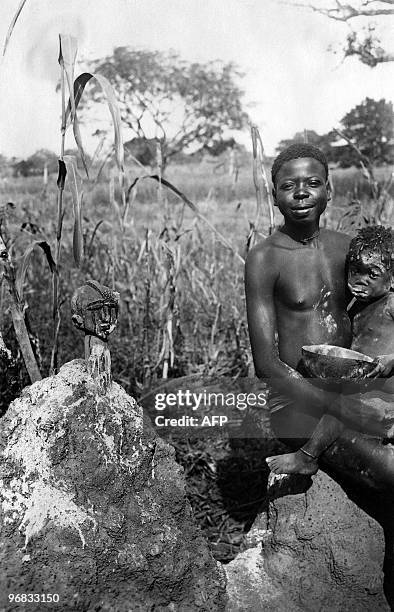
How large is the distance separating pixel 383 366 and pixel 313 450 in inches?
8.1

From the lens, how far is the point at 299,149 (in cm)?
134

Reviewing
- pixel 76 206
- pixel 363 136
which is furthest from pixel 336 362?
pixel 363 136

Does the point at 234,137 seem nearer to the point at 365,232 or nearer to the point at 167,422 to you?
the point at 167,422

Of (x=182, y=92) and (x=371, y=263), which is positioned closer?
(x=371, y=263)

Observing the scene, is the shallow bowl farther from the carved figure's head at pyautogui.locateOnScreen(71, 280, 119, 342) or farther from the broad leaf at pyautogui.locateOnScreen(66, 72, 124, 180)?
the broad leaf at pyautogui.locateOnScreen(66, 72, 124, 180)

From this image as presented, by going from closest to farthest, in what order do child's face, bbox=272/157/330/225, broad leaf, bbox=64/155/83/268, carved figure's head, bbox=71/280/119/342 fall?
carved figure's head, bbox=71/280/119/342, child's face, bbox=272/157/330/225, broad leaf, bbox=64/155/83/268

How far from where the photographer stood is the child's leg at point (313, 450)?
129 centimetres

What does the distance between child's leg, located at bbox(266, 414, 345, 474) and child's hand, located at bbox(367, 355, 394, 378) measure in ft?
0.40

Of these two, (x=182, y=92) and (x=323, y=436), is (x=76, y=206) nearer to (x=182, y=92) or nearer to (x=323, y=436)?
(x=323, y=436)

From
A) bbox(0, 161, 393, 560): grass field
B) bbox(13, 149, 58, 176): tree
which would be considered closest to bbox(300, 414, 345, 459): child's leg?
bbox(0, 161, 393, 560): grass field

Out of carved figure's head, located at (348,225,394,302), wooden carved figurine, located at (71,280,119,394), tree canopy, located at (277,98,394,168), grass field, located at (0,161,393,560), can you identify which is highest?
tree canopy, located at (277,98,394,168)

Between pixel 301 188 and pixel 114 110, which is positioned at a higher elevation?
pixel 114 110

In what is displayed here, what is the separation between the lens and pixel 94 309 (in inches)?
47.3

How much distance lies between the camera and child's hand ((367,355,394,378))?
1.24 metres
